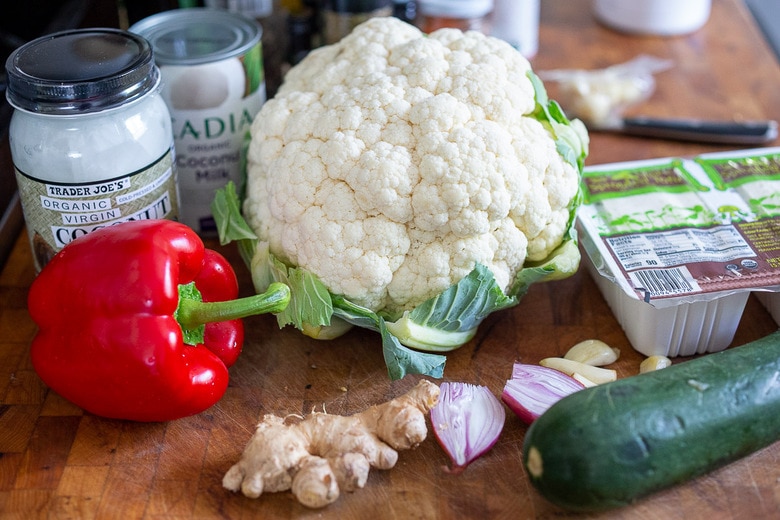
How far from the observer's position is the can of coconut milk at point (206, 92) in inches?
54.6

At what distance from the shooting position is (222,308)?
113 centimetres

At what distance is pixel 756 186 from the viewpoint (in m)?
1.42

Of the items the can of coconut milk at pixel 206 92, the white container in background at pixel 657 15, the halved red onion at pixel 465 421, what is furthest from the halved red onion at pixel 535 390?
the white container in background at pixel 657 15

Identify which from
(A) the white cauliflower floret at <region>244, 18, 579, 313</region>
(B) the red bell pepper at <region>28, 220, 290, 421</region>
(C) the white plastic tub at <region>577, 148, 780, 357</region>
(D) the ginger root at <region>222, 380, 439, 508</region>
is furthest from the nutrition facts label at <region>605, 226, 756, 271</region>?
(B) the red bell pepper at <region>28, 220, 290, 421</region>

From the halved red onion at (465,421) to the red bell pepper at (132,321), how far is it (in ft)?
0.86

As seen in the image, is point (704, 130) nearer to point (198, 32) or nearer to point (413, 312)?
point (413, 312)

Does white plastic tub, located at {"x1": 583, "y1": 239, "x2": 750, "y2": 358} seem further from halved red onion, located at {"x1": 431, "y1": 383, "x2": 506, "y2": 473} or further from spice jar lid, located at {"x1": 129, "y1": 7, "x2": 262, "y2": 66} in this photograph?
spice jar lid, located at {"x1": 129, "y1": 7, "x2": 262, "y2": 66}

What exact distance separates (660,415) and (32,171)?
3.01 ft

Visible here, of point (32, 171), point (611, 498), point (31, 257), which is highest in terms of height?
point (32, 171)

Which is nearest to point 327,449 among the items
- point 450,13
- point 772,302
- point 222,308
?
point 222,308

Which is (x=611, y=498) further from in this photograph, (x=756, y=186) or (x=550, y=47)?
(x=550, y=47)

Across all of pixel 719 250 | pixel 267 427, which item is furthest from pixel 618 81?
pixel 267 427

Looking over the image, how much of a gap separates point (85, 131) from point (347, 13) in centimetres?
70

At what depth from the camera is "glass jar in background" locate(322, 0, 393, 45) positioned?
67.1 inches
